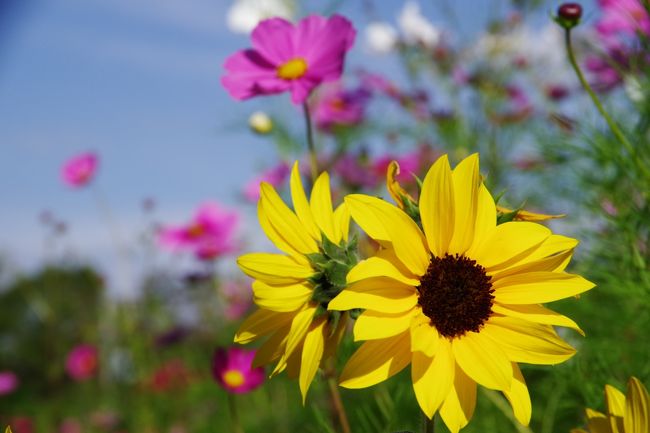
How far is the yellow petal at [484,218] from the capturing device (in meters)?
0.49

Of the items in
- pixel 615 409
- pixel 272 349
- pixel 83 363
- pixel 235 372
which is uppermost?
pixel 272 349

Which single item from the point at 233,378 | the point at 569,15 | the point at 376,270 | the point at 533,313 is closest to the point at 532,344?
the point at 533,313

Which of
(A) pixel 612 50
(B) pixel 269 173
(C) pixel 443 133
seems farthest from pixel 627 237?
(C) pixel 443 133

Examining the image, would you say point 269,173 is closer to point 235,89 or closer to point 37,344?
point 235,89

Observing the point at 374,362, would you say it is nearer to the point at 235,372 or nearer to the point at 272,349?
the point at 272,349

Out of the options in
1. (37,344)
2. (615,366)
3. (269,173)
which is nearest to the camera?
(615,366)

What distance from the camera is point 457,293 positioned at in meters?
0.48

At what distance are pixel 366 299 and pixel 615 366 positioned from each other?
619mm

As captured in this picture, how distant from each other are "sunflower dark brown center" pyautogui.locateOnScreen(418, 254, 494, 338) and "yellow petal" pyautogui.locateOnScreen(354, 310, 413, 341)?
2 centimetres

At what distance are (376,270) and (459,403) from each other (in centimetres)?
11

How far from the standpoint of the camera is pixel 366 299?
45 cm

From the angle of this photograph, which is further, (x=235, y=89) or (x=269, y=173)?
(x=269, y=173)

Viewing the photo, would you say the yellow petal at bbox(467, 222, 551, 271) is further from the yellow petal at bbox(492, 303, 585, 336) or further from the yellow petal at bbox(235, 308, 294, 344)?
the yellow petal at bbox(235, 308, 294, 344)

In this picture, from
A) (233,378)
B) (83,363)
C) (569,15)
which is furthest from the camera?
(83,363)
